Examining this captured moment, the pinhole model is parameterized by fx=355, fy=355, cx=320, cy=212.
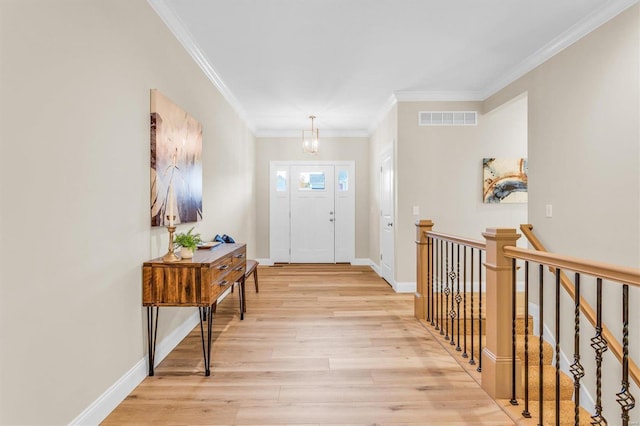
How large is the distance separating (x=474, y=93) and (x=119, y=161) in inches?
173

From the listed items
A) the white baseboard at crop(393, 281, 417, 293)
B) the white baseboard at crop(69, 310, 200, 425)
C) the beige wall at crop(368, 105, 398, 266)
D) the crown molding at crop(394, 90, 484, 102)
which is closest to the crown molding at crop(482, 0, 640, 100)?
the crown molding at crop(394, 90, 484, 102)

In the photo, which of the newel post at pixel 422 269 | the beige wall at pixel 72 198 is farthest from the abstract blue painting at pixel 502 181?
the beige wall at pixel 72 198

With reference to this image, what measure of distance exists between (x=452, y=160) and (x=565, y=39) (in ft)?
6.21

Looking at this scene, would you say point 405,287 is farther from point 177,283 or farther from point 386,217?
point 177,283

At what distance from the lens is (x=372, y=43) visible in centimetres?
332

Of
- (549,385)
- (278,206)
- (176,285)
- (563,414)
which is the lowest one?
(563,414)

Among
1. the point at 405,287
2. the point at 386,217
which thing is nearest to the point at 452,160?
the point at 386,217

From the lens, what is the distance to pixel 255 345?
2977 mm

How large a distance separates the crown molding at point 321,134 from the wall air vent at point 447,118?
2.16 m

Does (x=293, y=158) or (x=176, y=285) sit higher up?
(x=293, y=158)

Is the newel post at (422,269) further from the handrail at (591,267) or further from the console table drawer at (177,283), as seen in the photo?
the console table drawer at (177,283)

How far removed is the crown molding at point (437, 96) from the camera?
4738mm

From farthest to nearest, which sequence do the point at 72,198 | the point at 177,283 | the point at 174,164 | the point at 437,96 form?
the point at 437,96
the point at 174,164
the point at 177,283
the point at 72,198

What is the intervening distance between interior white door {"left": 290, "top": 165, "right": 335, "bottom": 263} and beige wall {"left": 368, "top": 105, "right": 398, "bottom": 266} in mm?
771
